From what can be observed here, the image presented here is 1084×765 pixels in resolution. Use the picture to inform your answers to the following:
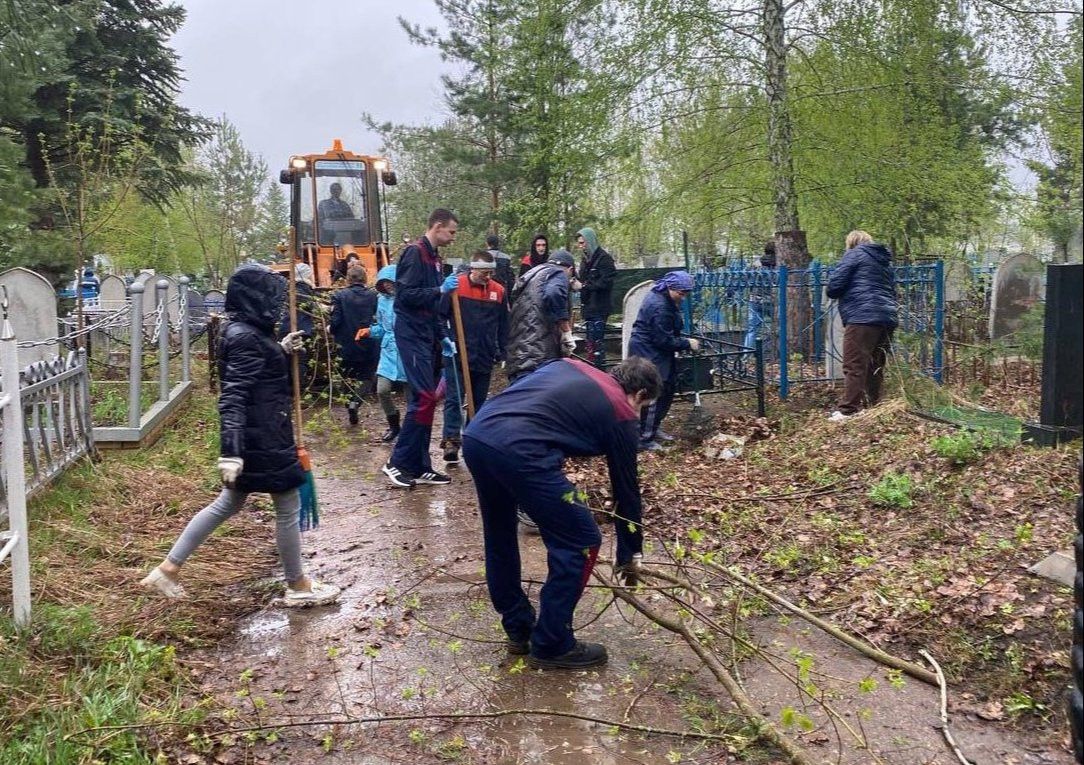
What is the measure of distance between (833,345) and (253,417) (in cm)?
724

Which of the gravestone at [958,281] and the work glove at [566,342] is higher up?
the gravestone at [958,281]

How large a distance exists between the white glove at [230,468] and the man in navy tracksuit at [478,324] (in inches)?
116

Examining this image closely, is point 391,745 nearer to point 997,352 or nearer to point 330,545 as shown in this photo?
point 330,545

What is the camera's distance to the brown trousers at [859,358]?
8.27 meters

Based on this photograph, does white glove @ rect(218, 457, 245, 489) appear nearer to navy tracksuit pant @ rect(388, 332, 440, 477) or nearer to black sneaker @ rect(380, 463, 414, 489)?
navy tracksuit pant @ rect(388, 332, 440, 477)

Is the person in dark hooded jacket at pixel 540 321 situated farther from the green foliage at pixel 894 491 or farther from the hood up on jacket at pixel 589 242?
the hood up on jacket at pixel 589 242

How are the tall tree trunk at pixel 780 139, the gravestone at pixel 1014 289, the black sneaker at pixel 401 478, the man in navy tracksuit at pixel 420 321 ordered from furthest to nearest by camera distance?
1. the gravestone at pixel 1014 289
2. the tall tree trunk at pixel 780 139
3. the black sneaker at pixel 401 478
4. the man in navy tracksuit at pixel 420 321

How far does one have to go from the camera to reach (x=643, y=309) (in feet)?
26.8

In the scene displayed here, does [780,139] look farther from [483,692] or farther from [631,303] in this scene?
[483,692]

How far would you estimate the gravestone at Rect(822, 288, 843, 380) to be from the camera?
32.4 feet

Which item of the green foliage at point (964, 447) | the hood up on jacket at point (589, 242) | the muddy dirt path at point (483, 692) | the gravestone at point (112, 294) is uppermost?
the hood up on jacket at point (589, 242)

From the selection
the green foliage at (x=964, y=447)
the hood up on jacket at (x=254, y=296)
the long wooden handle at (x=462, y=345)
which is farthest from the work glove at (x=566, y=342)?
the green foliage at (x=964, y=447)

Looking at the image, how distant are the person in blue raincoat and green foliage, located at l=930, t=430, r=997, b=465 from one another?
4501 mm

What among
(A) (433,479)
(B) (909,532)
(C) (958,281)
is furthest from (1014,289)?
(A) (433,479)
